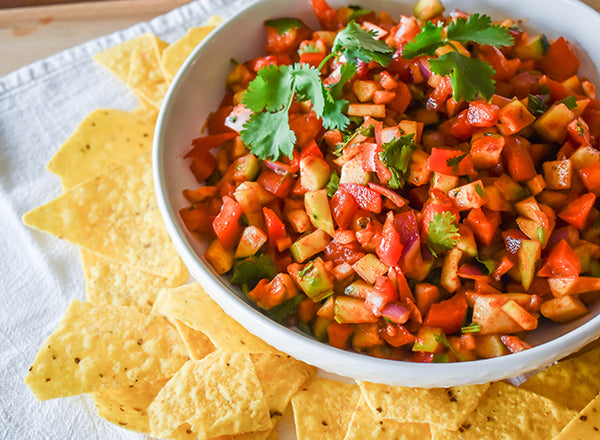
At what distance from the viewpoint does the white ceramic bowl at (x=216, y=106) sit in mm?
2078

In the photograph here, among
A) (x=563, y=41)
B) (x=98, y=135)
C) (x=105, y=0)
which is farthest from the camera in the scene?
(x=105, y=0)

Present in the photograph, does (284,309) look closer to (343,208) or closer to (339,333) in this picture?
(339,333)

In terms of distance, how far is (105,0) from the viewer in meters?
3.83

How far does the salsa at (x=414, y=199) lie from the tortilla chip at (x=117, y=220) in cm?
49

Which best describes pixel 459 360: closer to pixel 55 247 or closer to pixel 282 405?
pixel 282 405

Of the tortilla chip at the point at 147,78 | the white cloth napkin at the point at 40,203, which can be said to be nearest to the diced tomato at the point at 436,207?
the white cloth napkin at the point at 40,203

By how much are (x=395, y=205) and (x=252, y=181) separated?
62 centimetres

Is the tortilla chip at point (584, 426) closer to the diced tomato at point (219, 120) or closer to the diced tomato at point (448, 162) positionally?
the diced tomato at point (448, 162)

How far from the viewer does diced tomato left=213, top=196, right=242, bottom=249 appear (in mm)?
2295

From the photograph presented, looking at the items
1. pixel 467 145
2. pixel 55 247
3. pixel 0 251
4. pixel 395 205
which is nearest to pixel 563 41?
pixel 467 145

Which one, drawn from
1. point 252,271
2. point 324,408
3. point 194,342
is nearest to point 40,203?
point 194,342

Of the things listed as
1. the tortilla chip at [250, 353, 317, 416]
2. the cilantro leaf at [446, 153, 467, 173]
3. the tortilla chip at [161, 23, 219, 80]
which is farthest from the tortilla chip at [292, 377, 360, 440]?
the tortilla chip at [161, 23, 219, 80]

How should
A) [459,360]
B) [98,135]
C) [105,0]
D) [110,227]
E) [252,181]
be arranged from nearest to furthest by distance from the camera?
1. [459,360]
2. [252,181]
3. [110,227]
4. [98,135]
5. [105,0]

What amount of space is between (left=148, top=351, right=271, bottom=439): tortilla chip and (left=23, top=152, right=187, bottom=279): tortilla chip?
1.67 feet
